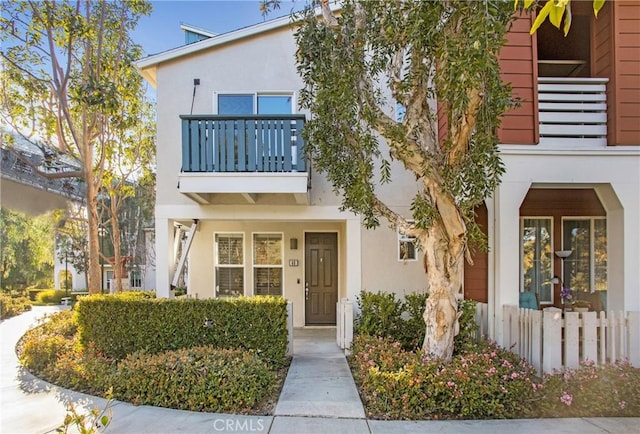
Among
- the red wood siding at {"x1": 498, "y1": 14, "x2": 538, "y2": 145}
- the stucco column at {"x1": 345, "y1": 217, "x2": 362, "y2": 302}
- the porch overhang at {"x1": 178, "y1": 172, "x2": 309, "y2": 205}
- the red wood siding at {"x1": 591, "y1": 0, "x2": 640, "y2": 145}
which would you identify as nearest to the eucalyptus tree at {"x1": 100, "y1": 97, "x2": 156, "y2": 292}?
the porch overhang at {"x1": 178, "y1": 172, "x2": 309, "y2": 205}

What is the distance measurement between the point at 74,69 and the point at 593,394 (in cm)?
1119

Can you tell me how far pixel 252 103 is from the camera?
7.18 metres

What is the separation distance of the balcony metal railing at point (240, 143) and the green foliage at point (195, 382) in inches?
125

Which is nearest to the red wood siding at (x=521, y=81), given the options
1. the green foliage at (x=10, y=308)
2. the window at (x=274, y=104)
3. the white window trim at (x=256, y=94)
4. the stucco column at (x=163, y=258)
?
the white window trim at (x=256, y=94)

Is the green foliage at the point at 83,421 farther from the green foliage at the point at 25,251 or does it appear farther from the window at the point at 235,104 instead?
the green foliage at the point at 25,251

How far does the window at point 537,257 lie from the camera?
284 inches

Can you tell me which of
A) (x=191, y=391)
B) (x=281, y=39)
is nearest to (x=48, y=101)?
(x=281, y=39)

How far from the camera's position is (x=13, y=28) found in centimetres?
710

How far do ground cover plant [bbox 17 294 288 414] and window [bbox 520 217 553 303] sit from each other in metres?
5.46

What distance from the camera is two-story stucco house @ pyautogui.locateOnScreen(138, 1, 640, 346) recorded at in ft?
17.3

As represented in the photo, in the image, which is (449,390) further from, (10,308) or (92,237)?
(10,308)

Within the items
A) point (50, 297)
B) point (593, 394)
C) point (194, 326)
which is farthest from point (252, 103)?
point (50, 297)

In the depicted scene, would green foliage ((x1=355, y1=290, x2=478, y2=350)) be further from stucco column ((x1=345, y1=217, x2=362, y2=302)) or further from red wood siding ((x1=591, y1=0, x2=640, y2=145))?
red wood siding ((x1=591, y1=0, x2=640, y2=145))

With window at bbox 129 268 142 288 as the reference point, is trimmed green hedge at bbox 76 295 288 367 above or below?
above
